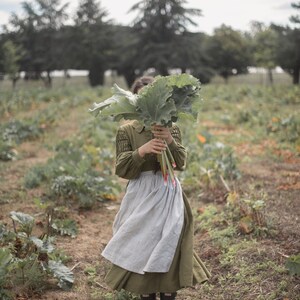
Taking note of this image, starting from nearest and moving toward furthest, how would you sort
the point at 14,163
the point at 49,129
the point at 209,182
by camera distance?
the point at 209,182
the point at 14,163
the point at 49,129

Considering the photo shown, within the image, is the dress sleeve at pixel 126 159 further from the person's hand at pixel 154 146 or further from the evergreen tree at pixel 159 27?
the evergreen tree at pixel 159 27

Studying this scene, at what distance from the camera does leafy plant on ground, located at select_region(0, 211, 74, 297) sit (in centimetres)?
340

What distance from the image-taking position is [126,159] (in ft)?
9.81

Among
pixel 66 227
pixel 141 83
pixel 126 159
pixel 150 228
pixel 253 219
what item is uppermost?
pixel 141 83

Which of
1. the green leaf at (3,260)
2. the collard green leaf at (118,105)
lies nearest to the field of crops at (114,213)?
the green leaf at (3,260)

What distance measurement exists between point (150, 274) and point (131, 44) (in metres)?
41.9

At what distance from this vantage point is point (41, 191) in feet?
20.8

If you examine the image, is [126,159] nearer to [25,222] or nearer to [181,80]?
[181,80]

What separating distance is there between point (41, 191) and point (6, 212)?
97cm

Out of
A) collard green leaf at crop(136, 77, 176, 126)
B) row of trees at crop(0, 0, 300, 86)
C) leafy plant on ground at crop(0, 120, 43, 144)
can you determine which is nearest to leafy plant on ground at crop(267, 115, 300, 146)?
leafy plant on ground at crop(0, 120, 43, 144)

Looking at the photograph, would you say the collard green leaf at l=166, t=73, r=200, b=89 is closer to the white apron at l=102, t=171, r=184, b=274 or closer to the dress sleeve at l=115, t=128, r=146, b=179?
the dress sleeve at l=115, t=128, r=146, b=179

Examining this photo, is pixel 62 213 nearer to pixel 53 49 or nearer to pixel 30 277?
pixel 30 277

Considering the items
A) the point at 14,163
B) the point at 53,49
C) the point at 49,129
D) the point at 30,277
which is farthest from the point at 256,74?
the point at 30,277

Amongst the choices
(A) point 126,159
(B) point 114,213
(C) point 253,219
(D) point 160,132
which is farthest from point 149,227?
(B) point 114,213
